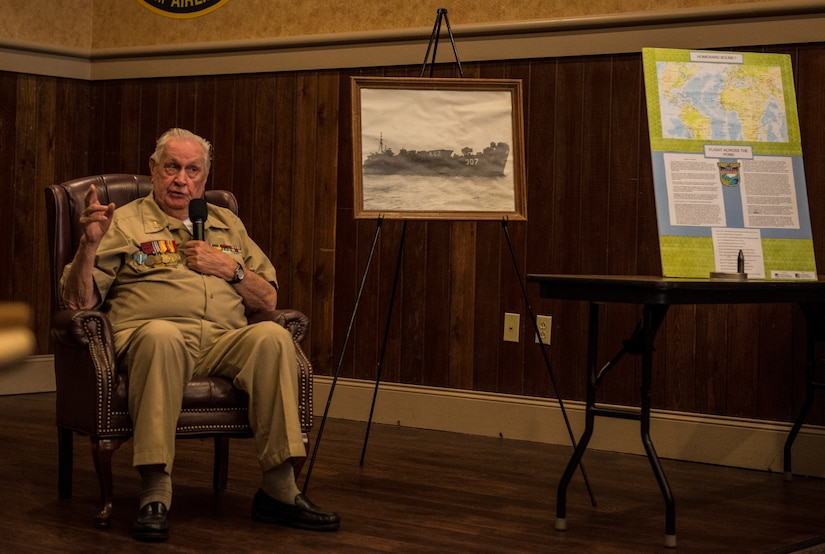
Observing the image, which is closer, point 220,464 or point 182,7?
point 220,464

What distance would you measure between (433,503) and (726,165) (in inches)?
50.8

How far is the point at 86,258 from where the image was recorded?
2.75 m

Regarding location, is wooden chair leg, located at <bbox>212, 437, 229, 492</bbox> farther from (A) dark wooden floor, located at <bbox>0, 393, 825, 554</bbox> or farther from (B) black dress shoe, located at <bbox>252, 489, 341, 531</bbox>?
(B) black dress shoe, located at <bbox>252, 489, 341, 531</bbox>

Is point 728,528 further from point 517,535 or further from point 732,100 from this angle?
point 732,100

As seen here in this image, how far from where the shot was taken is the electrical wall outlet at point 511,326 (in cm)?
433

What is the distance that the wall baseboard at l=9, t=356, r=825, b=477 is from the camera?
3754 millimetres

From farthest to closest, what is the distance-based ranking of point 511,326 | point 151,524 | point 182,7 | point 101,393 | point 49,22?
point 49,22 → point 182,7 → point 511,326 → point 101,393 → point 151,524

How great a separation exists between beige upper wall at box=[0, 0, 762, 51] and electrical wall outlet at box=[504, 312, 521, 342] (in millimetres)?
1226

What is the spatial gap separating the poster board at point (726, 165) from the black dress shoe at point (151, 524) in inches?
57.1

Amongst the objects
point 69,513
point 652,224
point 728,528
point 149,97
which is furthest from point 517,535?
point 149,97

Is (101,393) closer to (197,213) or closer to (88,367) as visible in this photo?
(88,367)

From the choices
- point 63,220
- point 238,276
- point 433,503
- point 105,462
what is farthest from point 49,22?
point 433,503

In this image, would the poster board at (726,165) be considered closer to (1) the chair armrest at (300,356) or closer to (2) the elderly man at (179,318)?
(1) the chair armrest at (300,356)

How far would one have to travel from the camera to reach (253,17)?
5008mm
